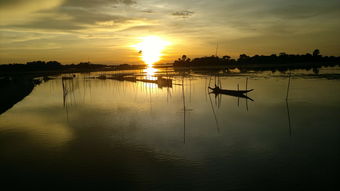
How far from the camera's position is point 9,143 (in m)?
10.8

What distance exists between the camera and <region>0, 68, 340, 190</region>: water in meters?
6.96

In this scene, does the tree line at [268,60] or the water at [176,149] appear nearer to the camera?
the water at [176,149]

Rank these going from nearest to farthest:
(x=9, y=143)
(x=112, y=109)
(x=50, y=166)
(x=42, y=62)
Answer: (x=50, y=166), (x=9, y=143), (x=112, y=109), (x=42, y=62)

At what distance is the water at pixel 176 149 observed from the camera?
6965 mm

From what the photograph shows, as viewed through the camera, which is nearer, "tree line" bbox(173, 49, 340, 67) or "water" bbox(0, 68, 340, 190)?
"water" bbox(0, 68, 340, 190)

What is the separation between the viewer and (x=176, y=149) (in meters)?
9.28

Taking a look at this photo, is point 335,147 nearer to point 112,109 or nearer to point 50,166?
point 50,166

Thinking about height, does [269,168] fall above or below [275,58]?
below

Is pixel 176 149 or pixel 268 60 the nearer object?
pixel 176 149

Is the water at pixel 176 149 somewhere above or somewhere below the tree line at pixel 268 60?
below

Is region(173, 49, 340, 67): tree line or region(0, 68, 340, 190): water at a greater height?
region(173, 49, 340, 67): tree line

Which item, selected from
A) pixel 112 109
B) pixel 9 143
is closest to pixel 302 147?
pixel 9 143

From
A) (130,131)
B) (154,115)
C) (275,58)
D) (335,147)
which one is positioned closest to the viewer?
(335,147)

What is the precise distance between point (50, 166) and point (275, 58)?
328 ft
